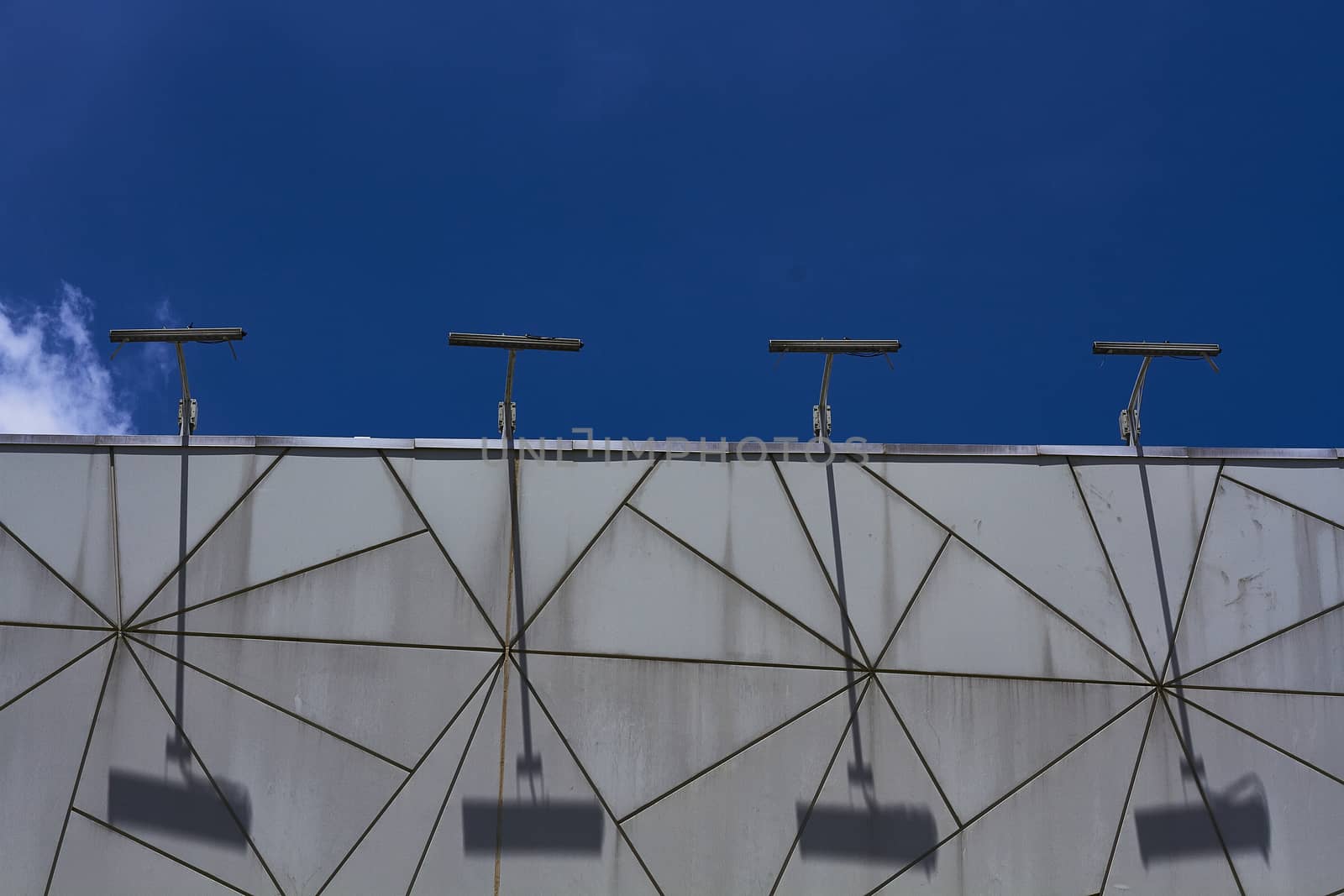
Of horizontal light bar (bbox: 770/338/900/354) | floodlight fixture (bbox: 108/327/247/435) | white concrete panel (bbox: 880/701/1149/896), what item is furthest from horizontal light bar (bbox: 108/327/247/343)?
white concrete panel (bbox: 880/701/1149/896)

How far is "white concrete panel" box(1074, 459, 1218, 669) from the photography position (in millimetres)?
14102

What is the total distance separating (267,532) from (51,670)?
10.1ft

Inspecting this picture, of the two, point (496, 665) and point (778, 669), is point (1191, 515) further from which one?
point (496, 665)

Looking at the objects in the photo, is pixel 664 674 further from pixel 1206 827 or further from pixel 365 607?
pixel 1206 827

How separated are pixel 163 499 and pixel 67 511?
1.21 metres

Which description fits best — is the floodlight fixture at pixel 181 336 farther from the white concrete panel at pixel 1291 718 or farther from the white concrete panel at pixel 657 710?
the white concrete panel at pixel 1291 718

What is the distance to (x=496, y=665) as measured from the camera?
13562mm

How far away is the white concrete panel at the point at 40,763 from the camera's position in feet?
43.0

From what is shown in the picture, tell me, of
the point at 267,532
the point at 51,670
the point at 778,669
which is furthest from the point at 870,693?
the point at 51,670

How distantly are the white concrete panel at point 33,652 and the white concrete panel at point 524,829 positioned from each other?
5.03m

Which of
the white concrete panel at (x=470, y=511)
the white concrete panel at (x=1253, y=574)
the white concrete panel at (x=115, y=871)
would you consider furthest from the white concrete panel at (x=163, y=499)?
the white concrete panel at (x=1253, y=574)

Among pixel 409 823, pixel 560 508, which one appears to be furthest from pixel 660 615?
pixel 409 823

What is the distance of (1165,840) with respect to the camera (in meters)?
13.5

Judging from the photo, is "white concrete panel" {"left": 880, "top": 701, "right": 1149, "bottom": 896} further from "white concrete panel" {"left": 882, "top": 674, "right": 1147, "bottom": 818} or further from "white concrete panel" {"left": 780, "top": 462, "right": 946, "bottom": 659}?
"white concrete panel" {"left": 780, "top": 462, "right": 946, "bottom": 659}
